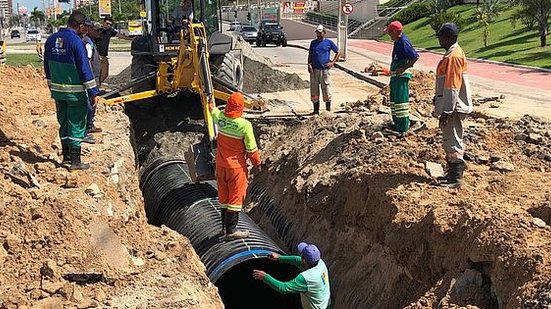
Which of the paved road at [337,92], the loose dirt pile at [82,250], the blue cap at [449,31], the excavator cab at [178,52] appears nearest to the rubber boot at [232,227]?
the loose dirt pile at [82,250]

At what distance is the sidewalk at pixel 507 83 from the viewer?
13.6m

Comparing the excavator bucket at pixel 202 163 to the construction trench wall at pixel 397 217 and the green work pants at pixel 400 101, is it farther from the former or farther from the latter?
the green work pants at pixel 400 101

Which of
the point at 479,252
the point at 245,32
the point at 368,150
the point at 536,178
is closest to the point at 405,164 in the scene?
the point at 368,150

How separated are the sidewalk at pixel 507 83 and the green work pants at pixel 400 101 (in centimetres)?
324

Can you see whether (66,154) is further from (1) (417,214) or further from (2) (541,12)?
(2) (541,12)

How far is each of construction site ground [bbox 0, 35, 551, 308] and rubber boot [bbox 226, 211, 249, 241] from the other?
1.03 meters

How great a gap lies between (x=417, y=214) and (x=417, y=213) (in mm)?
13

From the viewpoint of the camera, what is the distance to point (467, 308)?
548 centimetres

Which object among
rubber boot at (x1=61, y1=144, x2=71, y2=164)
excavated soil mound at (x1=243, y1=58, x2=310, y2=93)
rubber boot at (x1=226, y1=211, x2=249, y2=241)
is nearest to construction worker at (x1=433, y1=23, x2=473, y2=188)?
rubber boot at (x1=226, y1=211, x2=249, y2=241)

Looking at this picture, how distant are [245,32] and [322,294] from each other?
4521 centimetres

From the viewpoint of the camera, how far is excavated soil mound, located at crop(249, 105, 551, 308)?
18.5ft

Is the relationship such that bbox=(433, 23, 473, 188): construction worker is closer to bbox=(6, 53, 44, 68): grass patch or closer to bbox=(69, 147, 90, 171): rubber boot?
bbox=(69, 147, 90, 171): rubber boot

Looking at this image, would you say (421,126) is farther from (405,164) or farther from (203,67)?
(203,67)

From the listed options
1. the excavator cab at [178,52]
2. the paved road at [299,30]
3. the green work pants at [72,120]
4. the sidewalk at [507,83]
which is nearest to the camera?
the green work pants at [72,120]
